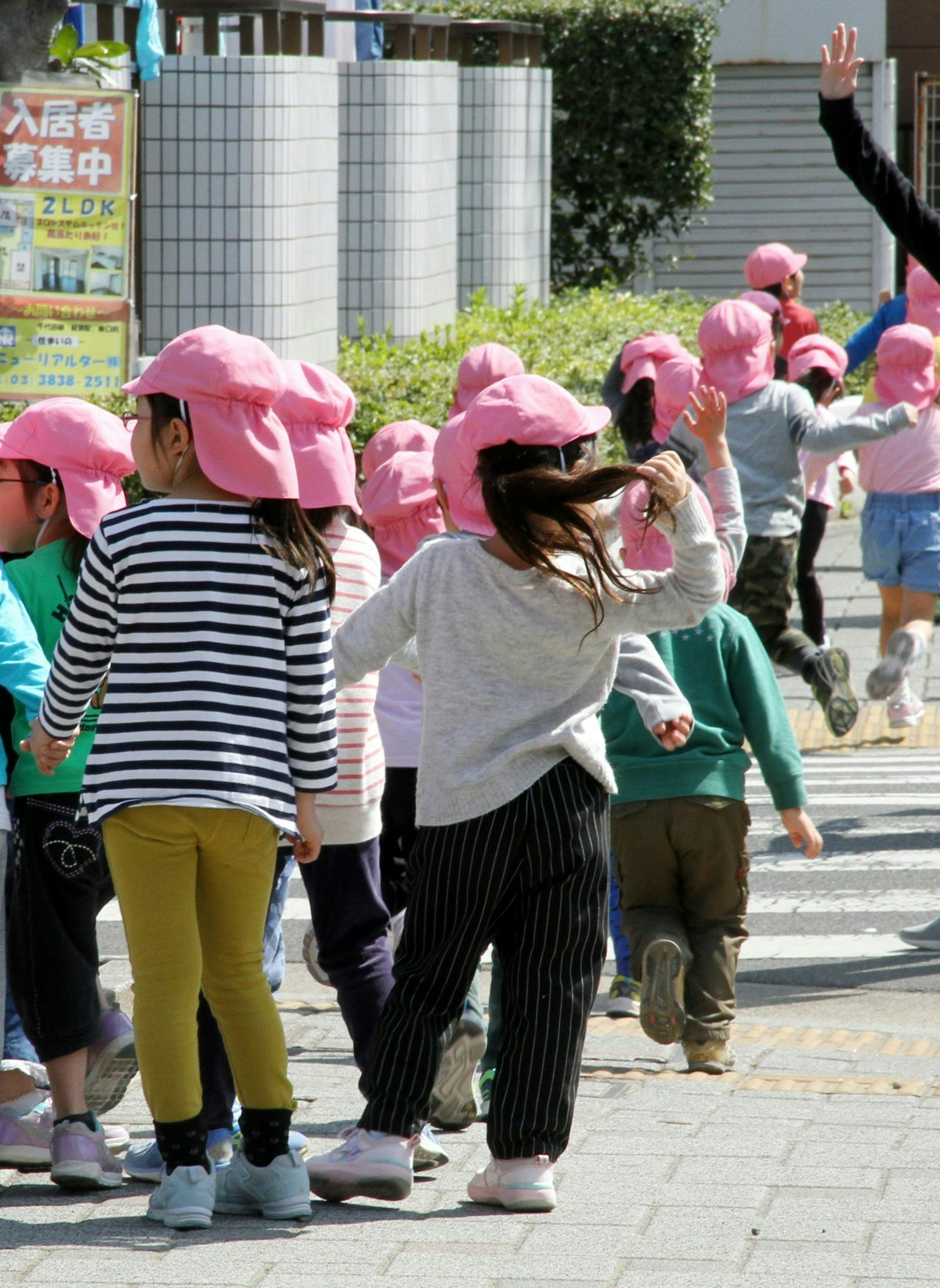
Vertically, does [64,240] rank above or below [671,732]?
above

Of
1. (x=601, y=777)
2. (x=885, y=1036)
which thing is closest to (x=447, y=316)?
(x=885, y=1036)

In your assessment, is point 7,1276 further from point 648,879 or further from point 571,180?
point 571,180

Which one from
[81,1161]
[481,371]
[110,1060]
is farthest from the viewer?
[481,371]

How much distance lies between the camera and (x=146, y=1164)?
160 inches

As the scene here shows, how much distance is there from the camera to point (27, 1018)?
4.04 metres

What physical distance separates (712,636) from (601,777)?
116 cm

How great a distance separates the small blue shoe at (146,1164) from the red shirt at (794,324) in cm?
831

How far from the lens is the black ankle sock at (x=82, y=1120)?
4031 mm

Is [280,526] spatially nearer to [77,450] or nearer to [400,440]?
[77,450]

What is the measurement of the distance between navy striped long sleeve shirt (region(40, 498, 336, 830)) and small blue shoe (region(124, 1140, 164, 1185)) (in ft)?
2.84

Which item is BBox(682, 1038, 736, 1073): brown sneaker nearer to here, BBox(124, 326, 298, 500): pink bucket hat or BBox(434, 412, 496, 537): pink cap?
BBox(434, 412, 496, 537): pink cap

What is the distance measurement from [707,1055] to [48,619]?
2108mm

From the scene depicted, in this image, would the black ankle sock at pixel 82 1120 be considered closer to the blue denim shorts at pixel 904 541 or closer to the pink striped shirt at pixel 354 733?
the pink striped shirt at pixel 354 733

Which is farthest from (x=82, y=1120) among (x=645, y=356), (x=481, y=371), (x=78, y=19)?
(x=78, y=19)
